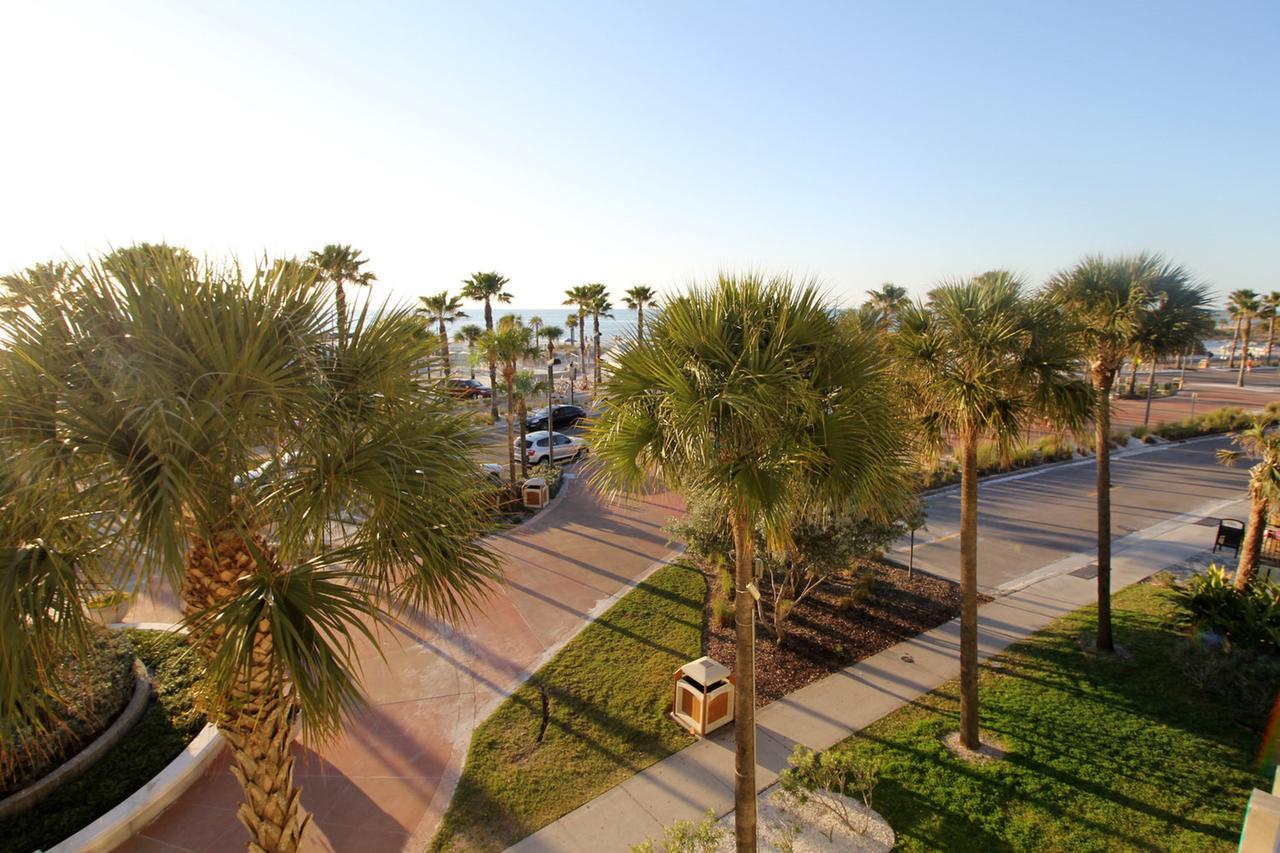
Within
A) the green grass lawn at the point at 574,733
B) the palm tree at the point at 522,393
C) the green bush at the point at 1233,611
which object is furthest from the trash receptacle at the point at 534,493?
the green bush at the point at 1233,611

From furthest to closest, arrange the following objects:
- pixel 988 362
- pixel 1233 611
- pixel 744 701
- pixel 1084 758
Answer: pixel 1233 611 < pixel 1084 758 < pixel 988 362 < pixel 744 701

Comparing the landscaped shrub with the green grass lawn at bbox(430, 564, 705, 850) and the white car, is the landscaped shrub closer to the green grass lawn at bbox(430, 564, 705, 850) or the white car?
the green grass lawn at bbox(430, 564, 705, 850)

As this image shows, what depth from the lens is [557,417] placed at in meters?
30.7

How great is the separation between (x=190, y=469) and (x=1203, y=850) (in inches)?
381

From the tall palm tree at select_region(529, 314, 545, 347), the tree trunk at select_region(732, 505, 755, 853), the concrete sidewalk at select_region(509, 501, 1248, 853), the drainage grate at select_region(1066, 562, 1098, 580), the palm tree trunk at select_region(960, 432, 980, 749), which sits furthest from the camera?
the tall palm tree at select_region(529, 314, 545, 347)

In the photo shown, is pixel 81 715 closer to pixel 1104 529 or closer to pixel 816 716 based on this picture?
pixel 816 716

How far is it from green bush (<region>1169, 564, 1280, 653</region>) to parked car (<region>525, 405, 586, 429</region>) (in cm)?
2310

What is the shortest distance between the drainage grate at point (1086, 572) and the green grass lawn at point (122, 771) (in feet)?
52.6

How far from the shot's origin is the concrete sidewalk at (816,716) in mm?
6719

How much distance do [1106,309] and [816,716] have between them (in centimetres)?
757

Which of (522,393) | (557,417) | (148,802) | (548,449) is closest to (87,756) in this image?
(148,802)

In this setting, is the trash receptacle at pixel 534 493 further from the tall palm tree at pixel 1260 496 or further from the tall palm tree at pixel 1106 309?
the tall palm tree at pixel 1260 496

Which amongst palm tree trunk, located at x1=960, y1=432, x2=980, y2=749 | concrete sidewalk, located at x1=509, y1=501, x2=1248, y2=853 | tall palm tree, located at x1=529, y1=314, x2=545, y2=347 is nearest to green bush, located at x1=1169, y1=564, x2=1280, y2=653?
concrete sidewalk, located at x1=509, y1=501, x2=1248, y2=853

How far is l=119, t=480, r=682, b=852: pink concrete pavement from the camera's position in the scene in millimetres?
6820
